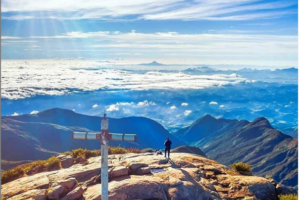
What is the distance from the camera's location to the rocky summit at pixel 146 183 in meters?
14.7

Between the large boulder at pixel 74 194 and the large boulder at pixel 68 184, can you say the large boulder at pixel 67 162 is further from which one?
the large boulder at pixel 74 194

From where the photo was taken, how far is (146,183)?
15.1m

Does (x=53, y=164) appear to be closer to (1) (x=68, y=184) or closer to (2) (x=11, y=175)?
(2) (x=11, y=175)

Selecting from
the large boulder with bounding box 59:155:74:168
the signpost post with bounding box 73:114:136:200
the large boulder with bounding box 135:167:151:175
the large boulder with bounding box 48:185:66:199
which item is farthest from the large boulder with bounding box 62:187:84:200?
the large boulder with bounding box 59:155:74:168

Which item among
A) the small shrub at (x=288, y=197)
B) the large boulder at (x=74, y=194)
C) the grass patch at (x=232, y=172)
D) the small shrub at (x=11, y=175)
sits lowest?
the small shrub at (x=288, y=197)

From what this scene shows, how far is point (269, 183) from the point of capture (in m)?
18.0

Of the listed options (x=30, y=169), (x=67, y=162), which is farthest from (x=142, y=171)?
(x=30, y=169)

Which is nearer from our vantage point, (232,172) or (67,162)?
(67,162)

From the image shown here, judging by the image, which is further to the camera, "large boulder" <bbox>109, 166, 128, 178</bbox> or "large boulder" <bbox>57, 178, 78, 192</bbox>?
"large boulder" <bbox>109, 166, 128, 178</bbox>

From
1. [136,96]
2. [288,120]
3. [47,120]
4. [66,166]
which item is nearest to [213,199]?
[66,166]

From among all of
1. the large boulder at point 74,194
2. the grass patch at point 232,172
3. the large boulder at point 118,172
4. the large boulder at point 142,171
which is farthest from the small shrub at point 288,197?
the large boulder at point 74,194

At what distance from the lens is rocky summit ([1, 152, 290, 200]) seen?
14.7 metres

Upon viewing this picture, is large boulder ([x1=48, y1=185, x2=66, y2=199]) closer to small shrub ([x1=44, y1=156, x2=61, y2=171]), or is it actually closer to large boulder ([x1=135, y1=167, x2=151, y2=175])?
large boulder ([x1=135, y1=167, x2=151, y2=175])

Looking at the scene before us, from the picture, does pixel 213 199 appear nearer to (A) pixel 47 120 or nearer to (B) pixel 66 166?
(B) pixel 66 166
